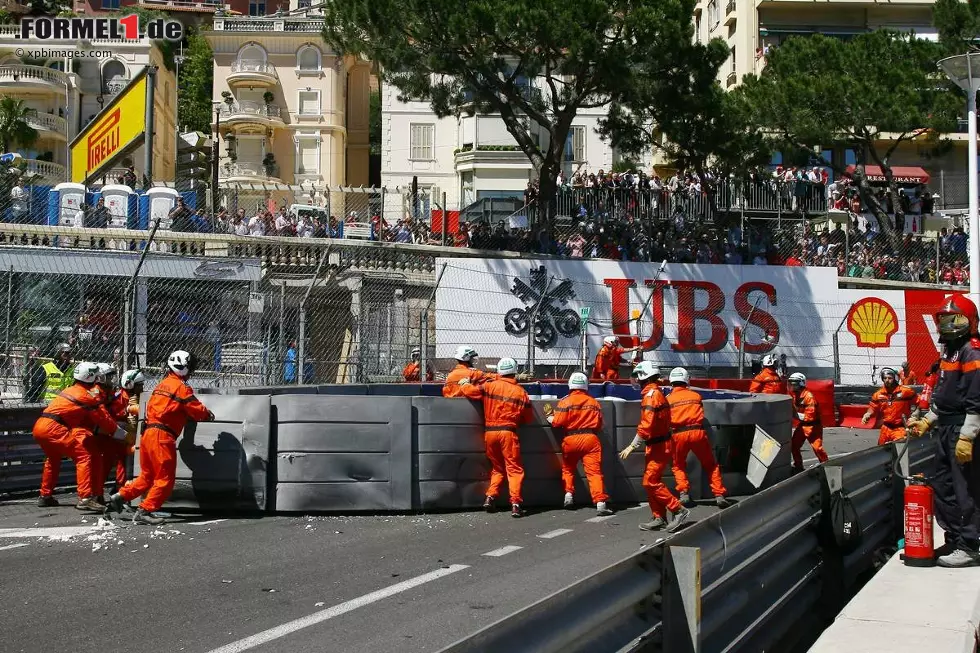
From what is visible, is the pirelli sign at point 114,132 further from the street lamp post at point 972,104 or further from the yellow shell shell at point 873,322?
the yellow shell shell at point 873,322

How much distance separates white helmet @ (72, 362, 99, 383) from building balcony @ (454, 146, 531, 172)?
32074 millimetres

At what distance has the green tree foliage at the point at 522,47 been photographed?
2259 cm

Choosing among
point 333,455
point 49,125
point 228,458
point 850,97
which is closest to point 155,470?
point 228,458

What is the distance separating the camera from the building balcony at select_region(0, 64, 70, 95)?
5131 cm

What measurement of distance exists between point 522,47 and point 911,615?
19225 millimetres

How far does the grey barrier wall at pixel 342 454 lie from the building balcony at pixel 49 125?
4557 cm

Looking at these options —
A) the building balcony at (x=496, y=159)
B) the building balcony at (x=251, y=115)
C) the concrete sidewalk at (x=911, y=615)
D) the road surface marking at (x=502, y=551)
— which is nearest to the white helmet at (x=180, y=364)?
the road surface marking at (x=502, y=551)

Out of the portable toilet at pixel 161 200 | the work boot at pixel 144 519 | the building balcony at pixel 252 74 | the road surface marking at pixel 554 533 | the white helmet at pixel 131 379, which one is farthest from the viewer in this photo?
the building balcony at pixel 252 74

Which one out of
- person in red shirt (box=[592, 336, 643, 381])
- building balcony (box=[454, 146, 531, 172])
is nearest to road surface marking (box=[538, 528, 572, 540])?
person in red shirt (box=[592, 336, 643, 381])

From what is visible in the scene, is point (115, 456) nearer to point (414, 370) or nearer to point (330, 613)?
point (330, 613)

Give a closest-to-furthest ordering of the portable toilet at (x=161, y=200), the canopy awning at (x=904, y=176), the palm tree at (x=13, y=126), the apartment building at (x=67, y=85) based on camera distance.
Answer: the portable toilet at (x=161, y=200) → the canopy awning at (x=904, y=176) → the palm tree at (x=13, y=126) → the apartment building at (x=67, y=85)

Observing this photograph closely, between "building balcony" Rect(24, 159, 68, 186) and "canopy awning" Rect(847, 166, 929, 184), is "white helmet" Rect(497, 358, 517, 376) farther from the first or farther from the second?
"building balcony" Rect(24, 159, 68, 186)

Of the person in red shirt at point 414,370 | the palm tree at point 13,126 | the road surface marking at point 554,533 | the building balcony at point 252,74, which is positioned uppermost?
the building balcony at point 252,74

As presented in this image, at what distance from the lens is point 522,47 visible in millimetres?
23266
